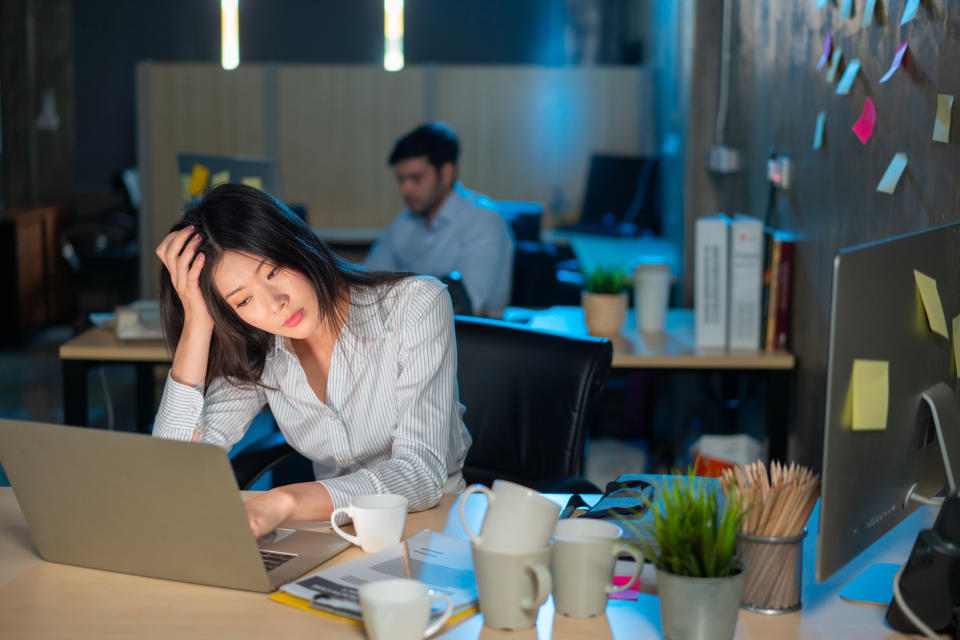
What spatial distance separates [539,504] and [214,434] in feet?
2.78

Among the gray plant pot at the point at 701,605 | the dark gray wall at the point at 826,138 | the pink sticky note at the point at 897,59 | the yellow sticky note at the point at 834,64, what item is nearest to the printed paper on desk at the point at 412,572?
the gray plant pot at the point at 701,605

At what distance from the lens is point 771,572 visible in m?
1.08

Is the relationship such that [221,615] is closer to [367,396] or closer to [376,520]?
[376,520]

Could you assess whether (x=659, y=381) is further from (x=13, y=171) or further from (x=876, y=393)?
(x=13, y=171)

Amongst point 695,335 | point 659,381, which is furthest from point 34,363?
point 695,335

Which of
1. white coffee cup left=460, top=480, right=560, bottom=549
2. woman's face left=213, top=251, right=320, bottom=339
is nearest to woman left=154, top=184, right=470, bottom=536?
woman's face left=213, top=251, right=320, bottom=339

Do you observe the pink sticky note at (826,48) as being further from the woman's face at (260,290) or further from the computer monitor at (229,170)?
the computer monitor at (229,170)

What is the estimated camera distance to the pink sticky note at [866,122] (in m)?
2.03

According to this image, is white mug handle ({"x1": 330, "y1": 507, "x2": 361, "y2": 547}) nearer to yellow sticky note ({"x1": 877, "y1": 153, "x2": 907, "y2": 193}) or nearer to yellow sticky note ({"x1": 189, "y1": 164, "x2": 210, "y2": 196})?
yellow sticky note ({"x1": 877, "y1": 153, "x2": 907, "y2": 193})

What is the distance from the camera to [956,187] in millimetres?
1642

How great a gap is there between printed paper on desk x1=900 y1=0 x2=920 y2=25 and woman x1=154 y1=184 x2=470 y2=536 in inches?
38.6

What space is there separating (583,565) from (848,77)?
1.51m

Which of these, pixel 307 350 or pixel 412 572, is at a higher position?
pixel 307 350

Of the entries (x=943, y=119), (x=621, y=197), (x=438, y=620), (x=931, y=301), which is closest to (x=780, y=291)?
(x=943, y=119)
